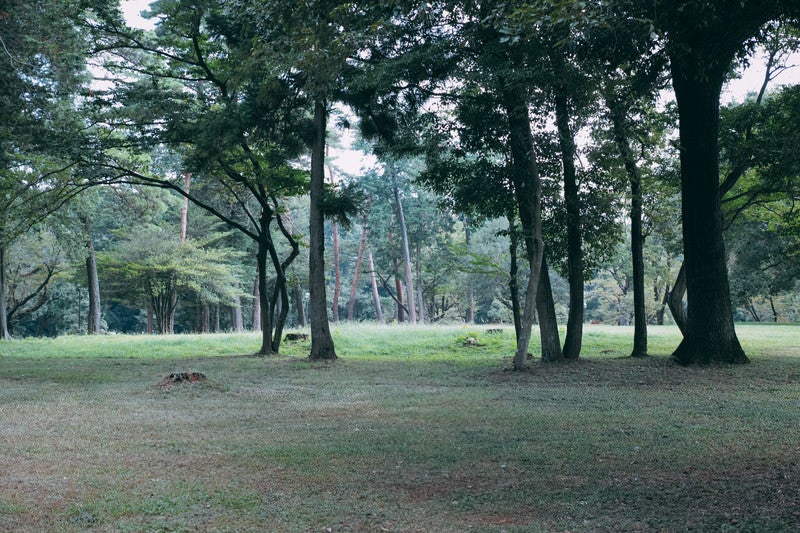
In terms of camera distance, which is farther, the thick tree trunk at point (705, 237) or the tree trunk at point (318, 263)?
the tree trunk at point (318, 263)

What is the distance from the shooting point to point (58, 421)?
23.8 ft

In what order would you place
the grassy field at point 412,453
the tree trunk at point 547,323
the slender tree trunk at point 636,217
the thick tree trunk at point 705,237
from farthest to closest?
1. the tree trunk at point 547,323
2. the slender tree trunk at point 636,217
3. the thick tree trunk at point 705,237
4. the grassy field at point 412,453

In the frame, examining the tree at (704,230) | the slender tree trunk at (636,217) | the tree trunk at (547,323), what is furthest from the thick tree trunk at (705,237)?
the tree trunk at (547,323)

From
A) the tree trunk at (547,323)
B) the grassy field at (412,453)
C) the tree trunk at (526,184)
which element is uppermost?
the tree trunk at (526,184)

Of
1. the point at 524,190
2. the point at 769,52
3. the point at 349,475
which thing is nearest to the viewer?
the point at 349,475

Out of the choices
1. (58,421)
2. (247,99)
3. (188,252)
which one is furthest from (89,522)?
(188,252)

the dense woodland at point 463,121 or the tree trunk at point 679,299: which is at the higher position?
the dense woodland at point 463,121

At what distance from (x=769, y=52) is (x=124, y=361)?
56.8 feet

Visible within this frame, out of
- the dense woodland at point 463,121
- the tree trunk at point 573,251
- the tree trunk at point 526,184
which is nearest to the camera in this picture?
the dense woodland at point 463,121

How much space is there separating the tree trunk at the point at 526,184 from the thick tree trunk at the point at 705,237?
9.02 ft

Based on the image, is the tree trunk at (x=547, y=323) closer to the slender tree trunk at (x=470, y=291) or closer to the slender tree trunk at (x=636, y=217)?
the slender tree trunk at (x=636, y=217)

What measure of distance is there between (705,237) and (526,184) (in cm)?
354

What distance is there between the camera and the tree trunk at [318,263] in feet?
50.2

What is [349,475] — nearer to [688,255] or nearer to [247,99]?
[688,255]
